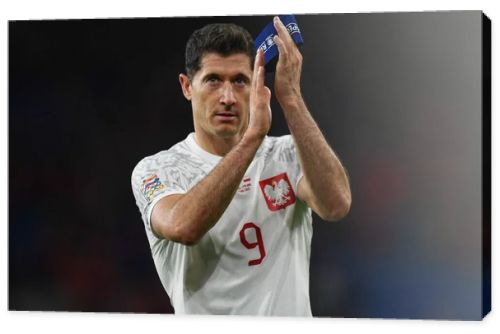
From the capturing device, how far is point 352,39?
21.0 ft

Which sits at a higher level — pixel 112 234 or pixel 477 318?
pixel 112 234

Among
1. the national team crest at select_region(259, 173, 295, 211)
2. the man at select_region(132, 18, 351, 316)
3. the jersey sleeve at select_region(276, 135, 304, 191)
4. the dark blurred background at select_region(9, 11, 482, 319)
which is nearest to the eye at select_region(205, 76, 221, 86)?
the man at select_region(132, 18, 351, 316)

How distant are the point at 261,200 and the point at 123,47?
128 cm

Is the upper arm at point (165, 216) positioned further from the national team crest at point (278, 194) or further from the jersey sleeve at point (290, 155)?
the jersey sleeve at point (290, 155)

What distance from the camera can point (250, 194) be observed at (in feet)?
21.0

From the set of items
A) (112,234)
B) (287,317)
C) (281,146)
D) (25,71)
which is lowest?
(287,317)

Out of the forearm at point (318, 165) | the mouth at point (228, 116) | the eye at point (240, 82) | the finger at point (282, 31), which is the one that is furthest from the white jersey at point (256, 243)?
the finger at point (282, 31)

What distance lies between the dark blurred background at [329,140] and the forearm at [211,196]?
0.32 metres

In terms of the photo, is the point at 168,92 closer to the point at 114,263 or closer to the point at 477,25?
the point at 114,263

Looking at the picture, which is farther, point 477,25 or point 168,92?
point 168,92

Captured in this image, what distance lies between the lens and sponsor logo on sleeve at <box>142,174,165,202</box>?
20.8 feet

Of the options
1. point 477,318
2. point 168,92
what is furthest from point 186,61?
point 477,318

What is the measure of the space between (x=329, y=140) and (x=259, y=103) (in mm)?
455

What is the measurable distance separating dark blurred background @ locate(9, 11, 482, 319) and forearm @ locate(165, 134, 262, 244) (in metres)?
0.32
